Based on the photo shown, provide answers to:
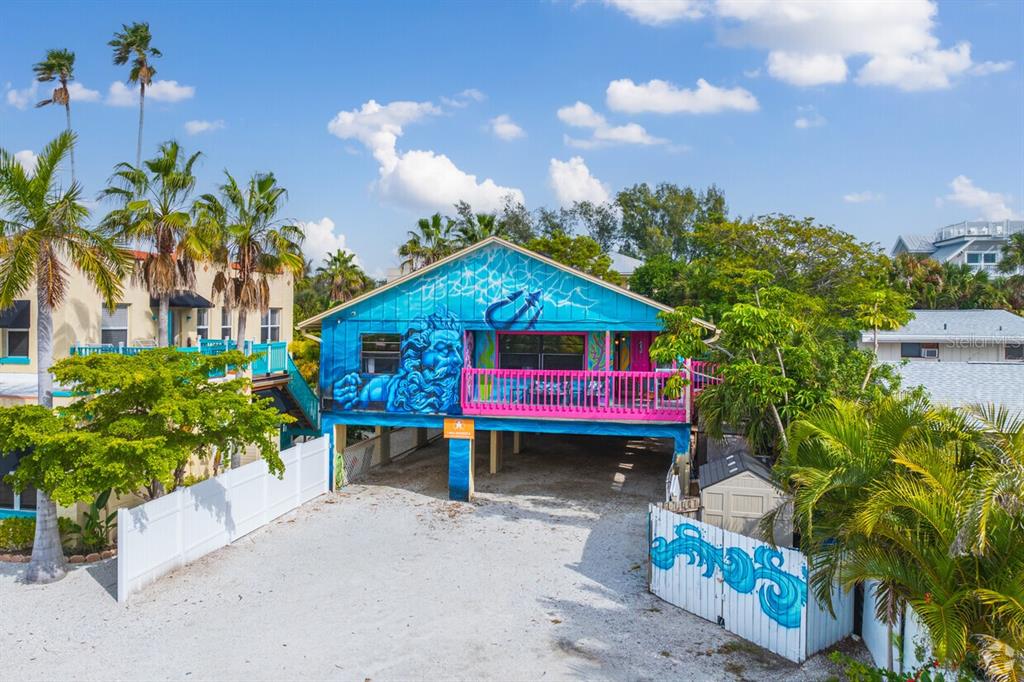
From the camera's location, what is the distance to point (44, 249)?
12031mm

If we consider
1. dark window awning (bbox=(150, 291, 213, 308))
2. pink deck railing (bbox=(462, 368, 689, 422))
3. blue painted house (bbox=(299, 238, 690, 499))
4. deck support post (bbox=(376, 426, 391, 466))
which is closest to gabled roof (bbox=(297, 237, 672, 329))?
blue painted house (bbox=(299, 238, 690, 499))

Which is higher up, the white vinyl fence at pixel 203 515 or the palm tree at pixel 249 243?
the palm tree at pixel 249 243

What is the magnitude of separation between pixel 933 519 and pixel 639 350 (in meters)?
14.4

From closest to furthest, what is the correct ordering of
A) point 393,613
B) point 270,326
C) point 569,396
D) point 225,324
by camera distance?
point 393,613 → point 569,396 → point 225,324 → point 270,326

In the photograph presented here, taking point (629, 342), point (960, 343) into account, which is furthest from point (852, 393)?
point (960, 343)

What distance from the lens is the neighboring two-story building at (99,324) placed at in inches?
706

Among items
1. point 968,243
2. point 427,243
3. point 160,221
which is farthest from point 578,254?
point 968,243

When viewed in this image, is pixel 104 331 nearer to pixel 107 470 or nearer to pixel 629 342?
pixel 107 470

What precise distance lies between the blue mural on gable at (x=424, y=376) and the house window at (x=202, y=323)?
8.08 m

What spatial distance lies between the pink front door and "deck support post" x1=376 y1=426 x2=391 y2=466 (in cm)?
801

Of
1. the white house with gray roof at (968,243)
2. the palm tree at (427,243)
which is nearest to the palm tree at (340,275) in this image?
the palm tree at (427,243)

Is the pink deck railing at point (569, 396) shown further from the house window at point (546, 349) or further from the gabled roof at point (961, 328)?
the gabled roof at point (961, 328)

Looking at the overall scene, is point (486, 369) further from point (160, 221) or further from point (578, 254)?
point (578, 254)

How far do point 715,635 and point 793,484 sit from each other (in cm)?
250
